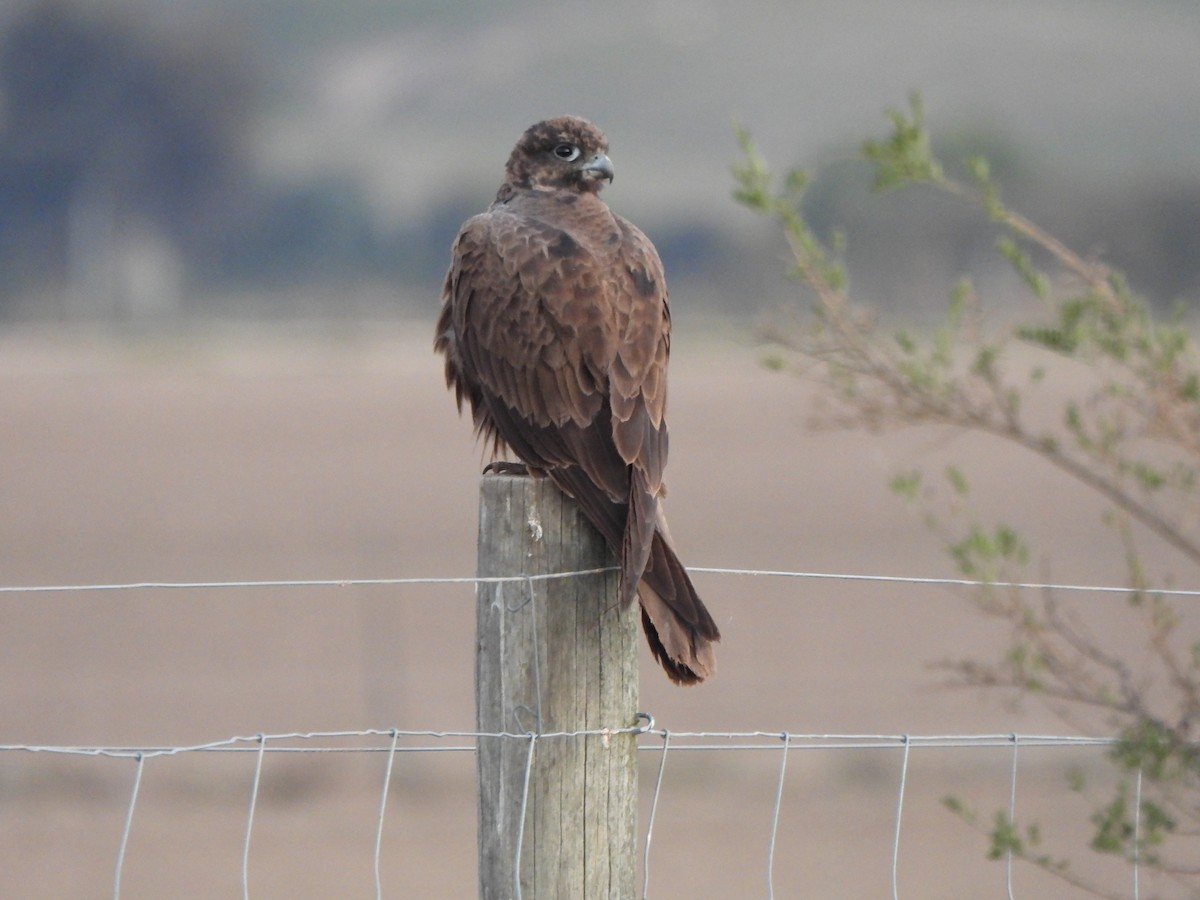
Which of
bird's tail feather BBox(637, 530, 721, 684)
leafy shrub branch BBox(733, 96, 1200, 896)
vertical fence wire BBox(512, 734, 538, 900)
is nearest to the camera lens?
vertical fence wire BBox(512, 734, 538, 900)

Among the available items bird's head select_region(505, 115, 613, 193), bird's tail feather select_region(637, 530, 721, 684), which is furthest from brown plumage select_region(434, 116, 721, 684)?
bird's head select_region(505, 115, 613, 193)

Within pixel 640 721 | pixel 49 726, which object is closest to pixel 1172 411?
pixel 640 721

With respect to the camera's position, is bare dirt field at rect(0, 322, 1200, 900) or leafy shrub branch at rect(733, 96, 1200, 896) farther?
bare dirt field at rect(0, 322, 1200, 900)

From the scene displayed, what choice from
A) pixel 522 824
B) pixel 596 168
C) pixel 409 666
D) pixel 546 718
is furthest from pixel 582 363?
pixel 409 666

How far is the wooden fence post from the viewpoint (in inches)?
108

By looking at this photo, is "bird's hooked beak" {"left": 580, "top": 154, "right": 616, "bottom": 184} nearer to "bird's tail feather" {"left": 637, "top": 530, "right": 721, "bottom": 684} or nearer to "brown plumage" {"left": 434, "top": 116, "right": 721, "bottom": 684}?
"brown plumage" {"left": 434, "top": 116, "right": 721, "bottom": 684}

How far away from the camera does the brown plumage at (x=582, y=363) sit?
10.2 ft

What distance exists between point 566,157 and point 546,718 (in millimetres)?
2322

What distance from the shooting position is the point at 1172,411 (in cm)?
428

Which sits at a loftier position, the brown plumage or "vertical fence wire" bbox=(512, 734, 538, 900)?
the brown plumage

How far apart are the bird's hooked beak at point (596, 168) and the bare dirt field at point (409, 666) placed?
1.45 metres

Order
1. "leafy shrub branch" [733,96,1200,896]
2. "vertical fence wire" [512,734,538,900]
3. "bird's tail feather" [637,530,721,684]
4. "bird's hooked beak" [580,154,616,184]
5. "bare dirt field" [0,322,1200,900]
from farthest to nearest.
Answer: "bare dirt field" [0,322,1200,900] → "bird's hooked beak" [580,154,616,184] → "leafy shrub branch" [733,96,1200,896] → "bird's tail feather" [637,530,721,684] → "vertical fence wire" [512,734,538,900]

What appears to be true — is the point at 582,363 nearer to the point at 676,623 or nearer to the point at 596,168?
the point at 676,623

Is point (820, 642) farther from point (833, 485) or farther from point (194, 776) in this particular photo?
point (833, 485)
